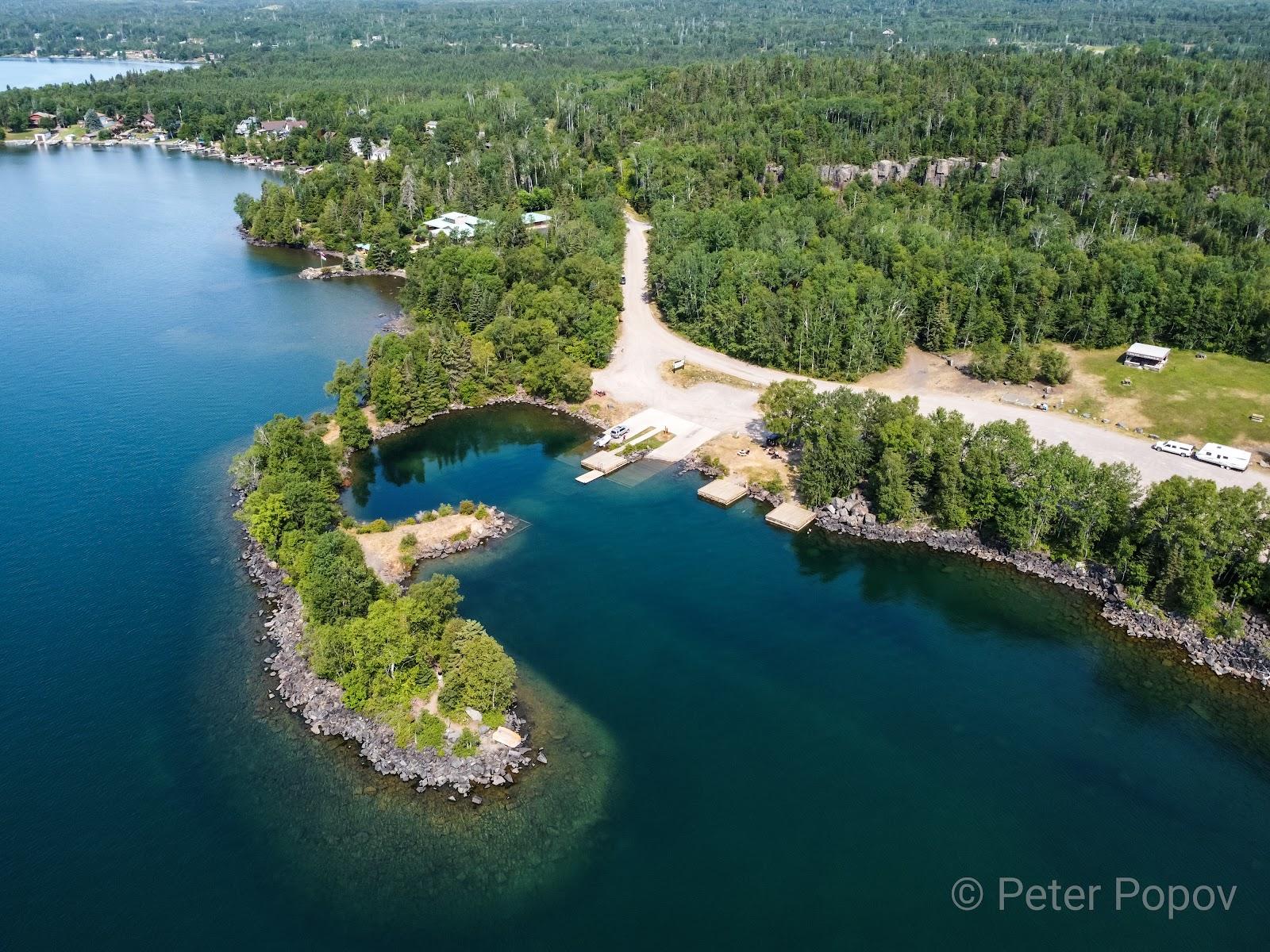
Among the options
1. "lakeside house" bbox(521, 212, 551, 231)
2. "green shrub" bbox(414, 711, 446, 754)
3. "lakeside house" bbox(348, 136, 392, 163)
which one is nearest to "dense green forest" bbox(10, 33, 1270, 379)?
"lakeside house" bbox(348, 136, 392, 163)

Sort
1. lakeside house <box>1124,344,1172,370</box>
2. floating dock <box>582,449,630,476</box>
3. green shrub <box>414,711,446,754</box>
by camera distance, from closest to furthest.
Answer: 1. green shrub <box>414,711,446,754</box>
2. floating dock <box>582,449,630,476</box>
3. lakeside house <box>1124,344,1172,370</box>

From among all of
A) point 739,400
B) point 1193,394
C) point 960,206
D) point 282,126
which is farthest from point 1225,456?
point 282,126

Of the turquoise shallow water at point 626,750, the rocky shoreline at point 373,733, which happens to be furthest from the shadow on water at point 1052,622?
the rocky shoreline at point 373,733

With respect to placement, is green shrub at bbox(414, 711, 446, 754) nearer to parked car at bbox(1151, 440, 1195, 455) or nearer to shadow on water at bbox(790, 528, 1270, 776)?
shadow on water at bbox(790, 528, 1270, 776)

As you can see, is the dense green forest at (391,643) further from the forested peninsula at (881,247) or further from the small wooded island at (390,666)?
the forested peninsula at (881,247)

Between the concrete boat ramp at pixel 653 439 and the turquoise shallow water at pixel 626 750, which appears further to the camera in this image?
the concrete boat ramp at pixel 653 439

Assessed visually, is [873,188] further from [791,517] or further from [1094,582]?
[1094,582]

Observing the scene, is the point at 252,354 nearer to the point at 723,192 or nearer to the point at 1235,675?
the point at 723,192
